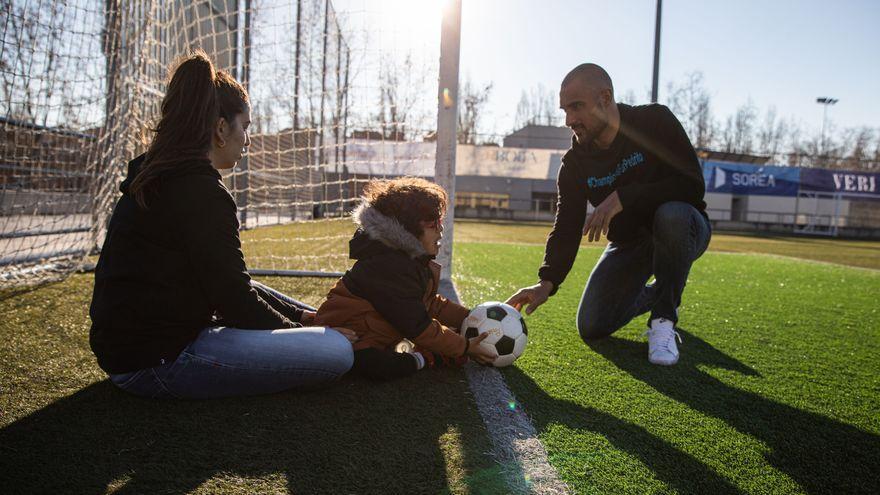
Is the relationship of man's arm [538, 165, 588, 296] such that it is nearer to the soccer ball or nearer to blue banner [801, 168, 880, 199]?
the soccer ball

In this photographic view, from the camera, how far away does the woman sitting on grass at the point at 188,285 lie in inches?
69.6

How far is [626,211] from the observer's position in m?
3.15

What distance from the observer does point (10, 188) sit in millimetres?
4891

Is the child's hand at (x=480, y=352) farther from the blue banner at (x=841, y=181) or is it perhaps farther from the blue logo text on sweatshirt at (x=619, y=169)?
the blue banner at (x=841, y=181)

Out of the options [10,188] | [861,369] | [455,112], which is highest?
[455,112]

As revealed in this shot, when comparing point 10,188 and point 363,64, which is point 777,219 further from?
point 10,188

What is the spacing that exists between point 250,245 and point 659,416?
23.5 ft

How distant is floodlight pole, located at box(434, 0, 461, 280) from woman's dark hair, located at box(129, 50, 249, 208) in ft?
9.57

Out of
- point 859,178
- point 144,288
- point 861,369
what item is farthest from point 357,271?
point 859,178

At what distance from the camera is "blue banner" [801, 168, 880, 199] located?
2572 centimetres

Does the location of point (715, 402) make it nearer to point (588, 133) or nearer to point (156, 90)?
point (588, 133)

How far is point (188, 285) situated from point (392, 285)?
769 mm

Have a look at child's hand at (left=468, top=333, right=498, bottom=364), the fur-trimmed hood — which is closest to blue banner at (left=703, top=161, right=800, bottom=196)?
child's hand at (left=468, top=333, right=498, bottom=364)

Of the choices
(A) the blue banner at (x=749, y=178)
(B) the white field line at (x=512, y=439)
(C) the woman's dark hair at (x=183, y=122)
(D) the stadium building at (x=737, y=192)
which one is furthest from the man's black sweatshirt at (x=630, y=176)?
(A) the blue banner at (x=749, y=178)
